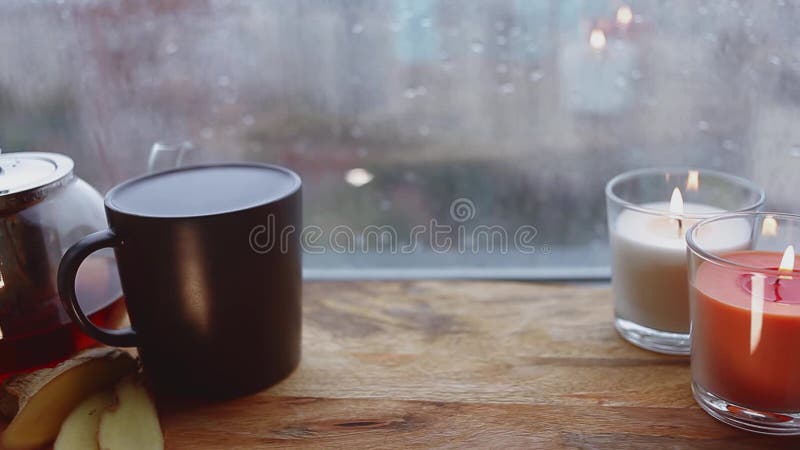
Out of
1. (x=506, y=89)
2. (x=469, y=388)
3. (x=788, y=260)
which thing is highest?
(x=506, y=89)

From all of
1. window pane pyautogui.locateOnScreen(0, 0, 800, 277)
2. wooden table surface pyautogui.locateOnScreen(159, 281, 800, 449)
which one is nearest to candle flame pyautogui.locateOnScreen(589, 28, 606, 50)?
window pane pyautogui.locateOnScreen(0, 0, 800, 277)

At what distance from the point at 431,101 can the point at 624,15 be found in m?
0.22

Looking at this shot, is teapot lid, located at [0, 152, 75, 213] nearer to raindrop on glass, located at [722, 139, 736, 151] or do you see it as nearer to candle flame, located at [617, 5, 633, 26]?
candle flame, located at [617, 5, 633, 26]

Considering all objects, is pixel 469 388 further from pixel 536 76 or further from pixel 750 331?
pixel 536 76

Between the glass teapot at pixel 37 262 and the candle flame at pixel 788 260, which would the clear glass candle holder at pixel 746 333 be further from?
the glass teapot at pixel 37 262

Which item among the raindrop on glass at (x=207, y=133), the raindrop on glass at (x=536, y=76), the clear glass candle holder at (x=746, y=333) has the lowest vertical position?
the clear glass candle holder at (x=746, y=333)

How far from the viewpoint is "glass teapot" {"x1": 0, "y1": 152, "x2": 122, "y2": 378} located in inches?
22.5

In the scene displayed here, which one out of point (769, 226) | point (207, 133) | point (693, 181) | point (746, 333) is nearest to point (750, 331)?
point (746, 333)

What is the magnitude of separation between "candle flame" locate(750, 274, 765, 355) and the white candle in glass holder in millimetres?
97

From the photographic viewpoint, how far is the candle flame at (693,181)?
0.70 m

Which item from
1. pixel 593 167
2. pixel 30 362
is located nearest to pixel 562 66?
pixel 593 167

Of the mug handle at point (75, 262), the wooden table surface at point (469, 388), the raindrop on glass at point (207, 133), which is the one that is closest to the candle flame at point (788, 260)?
the wooden table surface at point (469, 388)

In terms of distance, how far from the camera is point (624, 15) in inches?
29.0

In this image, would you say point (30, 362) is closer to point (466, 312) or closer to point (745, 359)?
point (466, 312)
